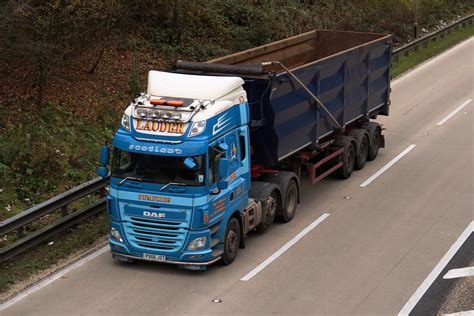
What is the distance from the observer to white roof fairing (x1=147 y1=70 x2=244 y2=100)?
576 inches

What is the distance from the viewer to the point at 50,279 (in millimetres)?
14227

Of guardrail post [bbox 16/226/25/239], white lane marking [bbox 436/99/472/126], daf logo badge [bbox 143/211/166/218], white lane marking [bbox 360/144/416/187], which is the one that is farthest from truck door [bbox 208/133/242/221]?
white lane marking [bbox 436/99/472/126]

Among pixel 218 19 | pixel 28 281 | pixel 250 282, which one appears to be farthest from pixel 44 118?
pixel 218 19

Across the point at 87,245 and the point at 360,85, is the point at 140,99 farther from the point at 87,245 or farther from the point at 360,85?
the point at 360,85

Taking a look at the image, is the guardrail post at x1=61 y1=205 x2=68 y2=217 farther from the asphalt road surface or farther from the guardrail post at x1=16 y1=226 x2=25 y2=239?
the asphalt road surface

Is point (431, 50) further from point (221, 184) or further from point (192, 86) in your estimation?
point (221, 184)

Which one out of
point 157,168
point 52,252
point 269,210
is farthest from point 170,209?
point 269,210

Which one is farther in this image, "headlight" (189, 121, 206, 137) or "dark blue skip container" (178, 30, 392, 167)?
"dark blue skip container" (178, 30, 392, 167)

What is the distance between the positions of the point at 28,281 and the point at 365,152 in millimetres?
9823

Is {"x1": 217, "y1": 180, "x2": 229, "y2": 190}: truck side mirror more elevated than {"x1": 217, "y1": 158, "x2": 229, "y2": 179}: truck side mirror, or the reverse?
{"x1": 217, "y1": 158, "x2": 229, "y2": 179}: truck side mirror

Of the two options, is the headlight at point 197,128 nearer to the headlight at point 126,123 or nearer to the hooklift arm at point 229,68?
the headlight at point 126,123

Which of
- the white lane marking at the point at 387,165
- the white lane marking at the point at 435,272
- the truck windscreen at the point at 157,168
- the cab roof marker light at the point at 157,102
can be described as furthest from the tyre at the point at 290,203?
the cab roof marker light at the point at 157,102

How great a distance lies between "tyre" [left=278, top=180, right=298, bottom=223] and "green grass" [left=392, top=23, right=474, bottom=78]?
14.4m

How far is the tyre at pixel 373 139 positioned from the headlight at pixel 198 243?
840 centimetres
